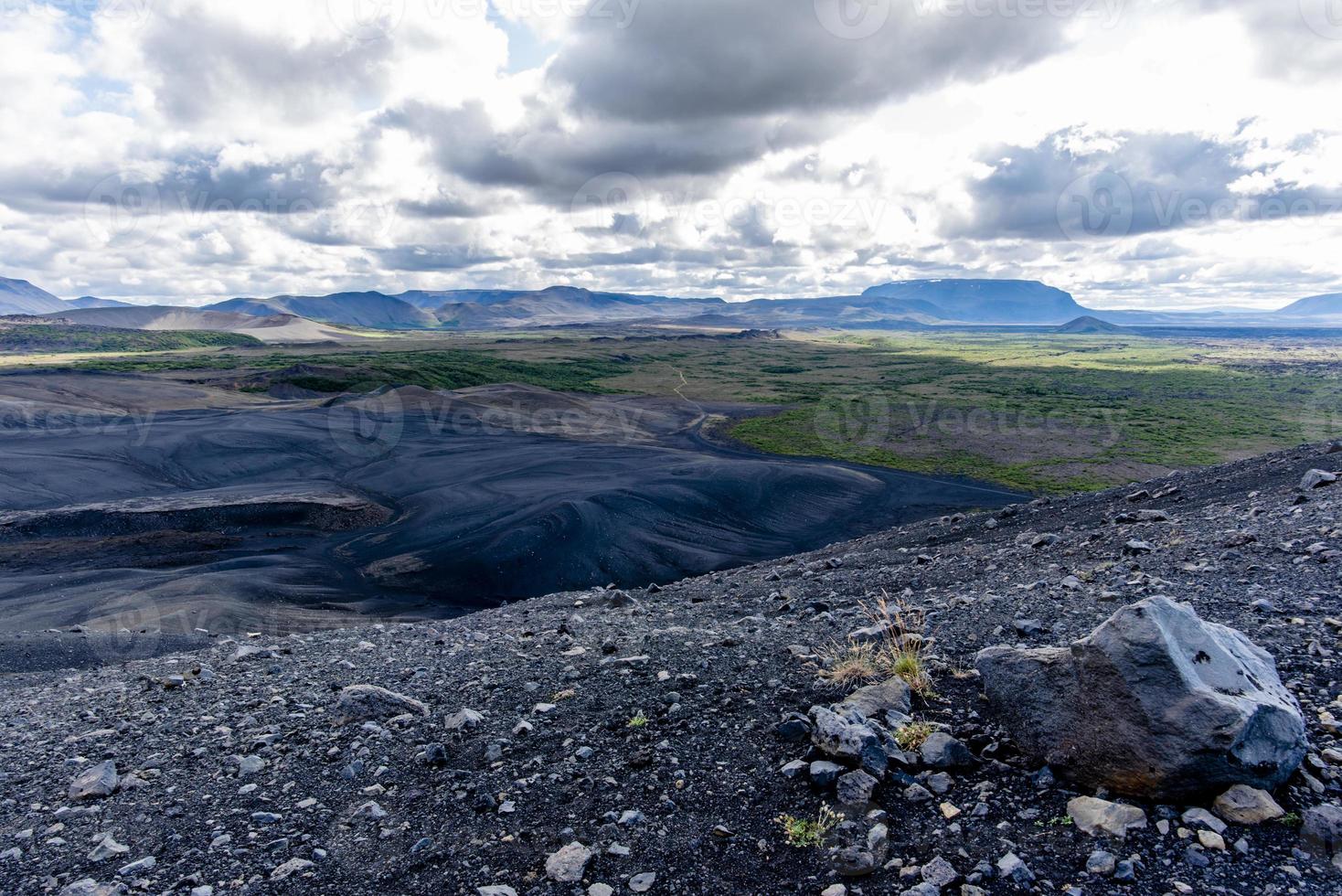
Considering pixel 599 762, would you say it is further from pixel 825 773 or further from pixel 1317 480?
pixel 1317 480

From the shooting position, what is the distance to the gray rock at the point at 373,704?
8766 mm

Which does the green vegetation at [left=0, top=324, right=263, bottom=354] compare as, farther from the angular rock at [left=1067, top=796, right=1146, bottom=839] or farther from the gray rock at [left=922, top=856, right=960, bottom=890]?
the angular rock at [left=1067, top=796, right=1146, bottom=839]

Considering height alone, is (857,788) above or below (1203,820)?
below

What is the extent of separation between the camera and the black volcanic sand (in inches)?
1009

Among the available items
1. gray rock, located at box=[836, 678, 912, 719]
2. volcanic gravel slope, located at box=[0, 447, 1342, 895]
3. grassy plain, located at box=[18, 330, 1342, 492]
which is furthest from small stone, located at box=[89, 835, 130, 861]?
grassy plain, located at box=[18, 330, 1342, 492]

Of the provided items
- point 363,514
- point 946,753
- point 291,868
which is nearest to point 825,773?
point 946,753

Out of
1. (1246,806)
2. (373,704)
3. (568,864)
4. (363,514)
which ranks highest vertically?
(1246,806)

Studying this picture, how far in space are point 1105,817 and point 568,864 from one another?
418cm

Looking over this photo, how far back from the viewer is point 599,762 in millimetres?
7234

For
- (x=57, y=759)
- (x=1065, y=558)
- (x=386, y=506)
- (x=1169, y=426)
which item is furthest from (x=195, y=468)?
(x=1169, y=426)

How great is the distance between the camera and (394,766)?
7566 millimetres

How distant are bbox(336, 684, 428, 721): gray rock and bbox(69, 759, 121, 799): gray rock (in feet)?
7.48

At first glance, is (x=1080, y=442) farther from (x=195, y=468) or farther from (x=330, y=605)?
(x=195, y=468)

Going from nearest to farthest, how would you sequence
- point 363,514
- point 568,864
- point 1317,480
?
point 568,864 → point 1317,480 → point 363,514
